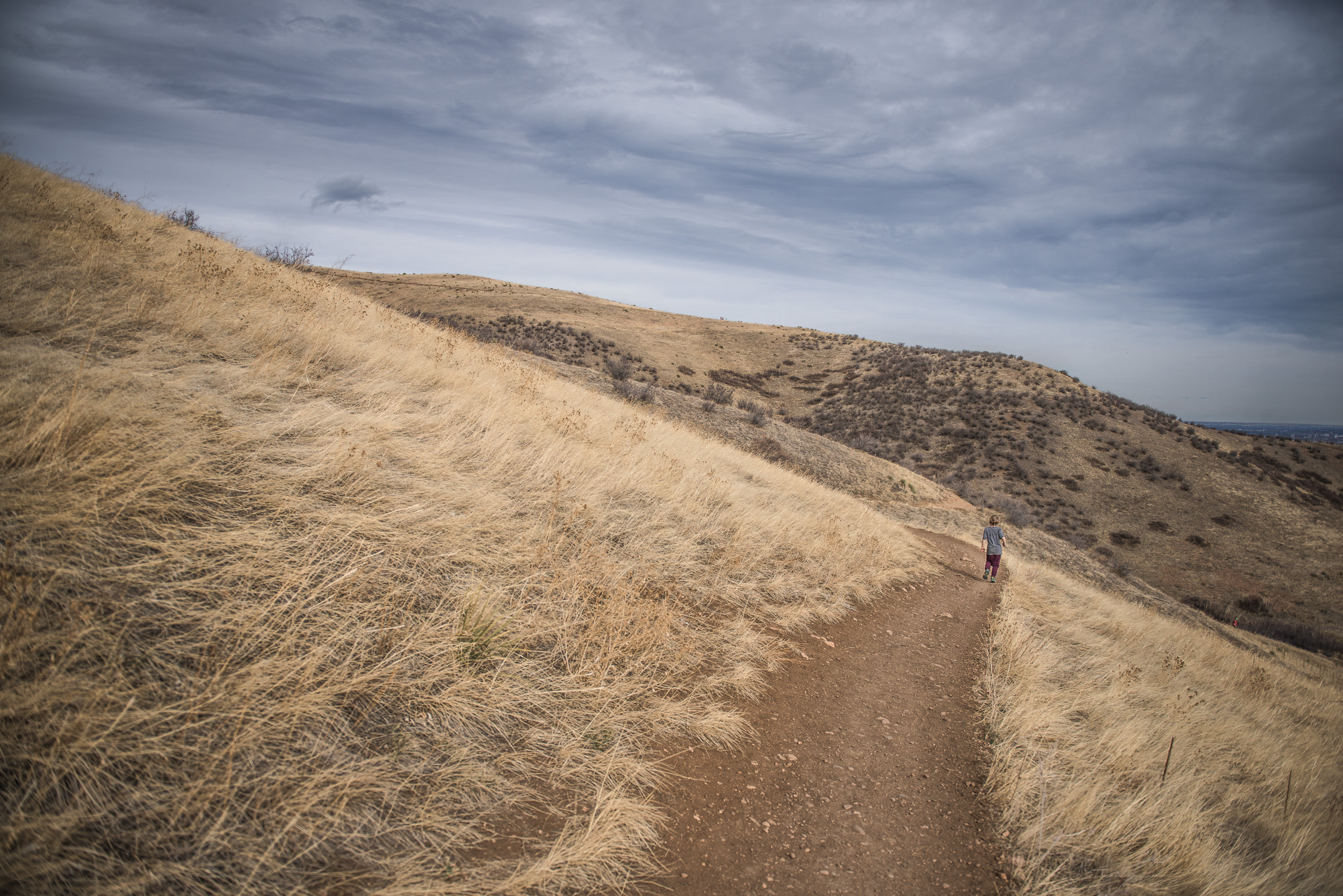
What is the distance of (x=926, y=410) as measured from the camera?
44.1 metres

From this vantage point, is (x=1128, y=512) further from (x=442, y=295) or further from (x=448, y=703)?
(x=442, y=295)

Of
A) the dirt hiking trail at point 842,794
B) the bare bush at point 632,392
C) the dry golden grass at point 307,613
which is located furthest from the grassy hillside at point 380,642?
the bare bush at point 632,392

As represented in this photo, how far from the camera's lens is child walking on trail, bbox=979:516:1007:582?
36.6ft

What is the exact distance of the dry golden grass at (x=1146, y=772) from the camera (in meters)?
3.57

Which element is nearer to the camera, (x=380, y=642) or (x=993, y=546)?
(x=380, y=642)

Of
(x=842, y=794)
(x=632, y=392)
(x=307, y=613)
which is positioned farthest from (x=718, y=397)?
(x=307, y=613)

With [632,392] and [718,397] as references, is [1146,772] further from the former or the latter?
[718,397]

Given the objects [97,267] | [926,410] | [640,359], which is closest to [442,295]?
[640,359]

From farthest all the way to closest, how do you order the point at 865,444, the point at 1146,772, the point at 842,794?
1. the point at 865,444
2. the point at 1146,772
3. the point at 842,794

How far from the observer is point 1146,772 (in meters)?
4.72

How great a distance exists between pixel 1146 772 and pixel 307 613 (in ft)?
23.1

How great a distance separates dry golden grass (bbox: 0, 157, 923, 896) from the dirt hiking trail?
0.94ft

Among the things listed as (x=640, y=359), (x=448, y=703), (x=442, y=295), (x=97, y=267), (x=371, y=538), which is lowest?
(x=448, y=703)

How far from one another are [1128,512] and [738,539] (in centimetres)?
3809
